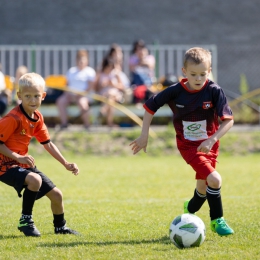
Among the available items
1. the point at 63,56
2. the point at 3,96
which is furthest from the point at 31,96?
the point at 63,56

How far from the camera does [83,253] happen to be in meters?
5.33

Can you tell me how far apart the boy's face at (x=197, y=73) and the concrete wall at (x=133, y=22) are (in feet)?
52.2

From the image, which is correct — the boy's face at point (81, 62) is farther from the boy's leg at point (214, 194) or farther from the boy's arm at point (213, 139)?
the boy's arm at point (213, 139)

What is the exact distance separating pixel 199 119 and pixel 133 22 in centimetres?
1606

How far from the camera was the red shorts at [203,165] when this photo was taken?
6113mm

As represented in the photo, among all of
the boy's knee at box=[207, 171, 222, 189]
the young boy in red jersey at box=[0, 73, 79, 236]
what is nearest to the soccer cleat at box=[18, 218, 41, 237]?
the young boy in red jersey at box=[0, 73, 79, 236]

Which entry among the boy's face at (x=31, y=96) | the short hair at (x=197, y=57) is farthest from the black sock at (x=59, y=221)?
the short hair at (x=197, y=57)

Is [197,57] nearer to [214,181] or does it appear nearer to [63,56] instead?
[214,181]

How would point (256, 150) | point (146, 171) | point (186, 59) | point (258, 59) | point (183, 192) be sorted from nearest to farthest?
point (186, 59), point (183, 192), point (146, 171), point (256, 150), point (258, 59)

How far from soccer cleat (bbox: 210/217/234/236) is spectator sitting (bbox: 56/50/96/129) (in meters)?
9.49

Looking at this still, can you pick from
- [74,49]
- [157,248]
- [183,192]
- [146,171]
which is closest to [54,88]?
[74,49]

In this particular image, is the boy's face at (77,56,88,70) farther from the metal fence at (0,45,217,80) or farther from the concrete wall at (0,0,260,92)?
the concrete wall at (0,0,260,92)

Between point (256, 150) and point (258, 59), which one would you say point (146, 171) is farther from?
point (258, 59)

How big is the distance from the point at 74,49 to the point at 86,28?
4142 mm
